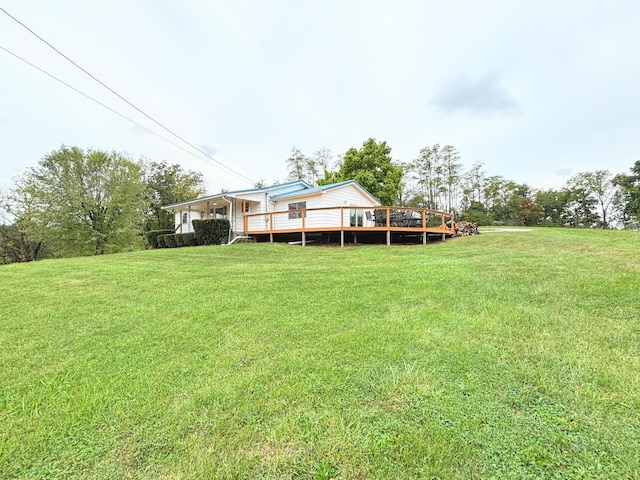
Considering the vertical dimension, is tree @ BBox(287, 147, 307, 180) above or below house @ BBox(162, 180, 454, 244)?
above

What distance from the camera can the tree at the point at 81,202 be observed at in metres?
Answer: 19.9

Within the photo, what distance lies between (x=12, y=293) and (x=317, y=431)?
679 centimetres

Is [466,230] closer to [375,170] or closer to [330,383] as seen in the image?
[375,170]

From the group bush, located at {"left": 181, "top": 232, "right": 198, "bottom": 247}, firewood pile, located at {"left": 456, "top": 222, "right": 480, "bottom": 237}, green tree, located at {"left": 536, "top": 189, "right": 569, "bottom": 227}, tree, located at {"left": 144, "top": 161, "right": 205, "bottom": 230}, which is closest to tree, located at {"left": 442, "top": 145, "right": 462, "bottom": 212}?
green tree, located at {"left": 536, "top": 189, "right": 569, "bottom": 227}

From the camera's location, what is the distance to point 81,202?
20266 mm

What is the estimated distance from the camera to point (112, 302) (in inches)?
188

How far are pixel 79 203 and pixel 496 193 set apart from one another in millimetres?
42675

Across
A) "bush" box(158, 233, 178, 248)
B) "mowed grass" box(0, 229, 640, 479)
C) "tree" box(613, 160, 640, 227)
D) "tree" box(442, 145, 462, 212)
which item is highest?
"tree" box(442, 145, 462, 212)

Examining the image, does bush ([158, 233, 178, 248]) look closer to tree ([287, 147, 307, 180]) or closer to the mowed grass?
the mowed grass

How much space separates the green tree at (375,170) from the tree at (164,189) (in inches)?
710

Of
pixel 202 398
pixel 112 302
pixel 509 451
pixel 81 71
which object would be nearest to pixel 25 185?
pixel 81 71

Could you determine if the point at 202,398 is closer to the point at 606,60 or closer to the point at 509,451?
the point at 509,451

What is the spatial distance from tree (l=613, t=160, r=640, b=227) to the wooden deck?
111ft

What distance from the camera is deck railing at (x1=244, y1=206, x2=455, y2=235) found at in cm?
1228
